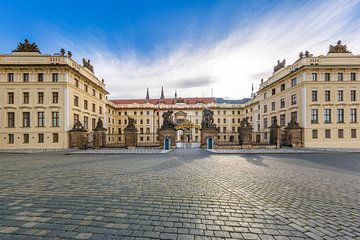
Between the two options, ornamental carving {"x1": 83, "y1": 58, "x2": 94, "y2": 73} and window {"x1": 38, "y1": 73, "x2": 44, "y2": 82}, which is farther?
ornamental carving {"x1": 83, "y1": 58, "x2": 94, "y2": 73}

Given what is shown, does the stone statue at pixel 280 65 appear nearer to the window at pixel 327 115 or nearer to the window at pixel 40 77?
the window at pixel 327 115

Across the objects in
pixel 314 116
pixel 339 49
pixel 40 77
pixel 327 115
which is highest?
pixel 339 49

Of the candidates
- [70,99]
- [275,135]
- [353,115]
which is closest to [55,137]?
[70,99]

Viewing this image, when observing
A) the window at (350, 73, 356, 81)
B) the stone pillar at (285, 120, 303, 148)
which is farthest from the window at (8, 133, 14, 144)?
the window at (350, 73, 356, 81)

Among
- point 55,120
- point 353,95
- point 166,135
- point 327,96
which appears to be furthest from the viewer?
point 327,96

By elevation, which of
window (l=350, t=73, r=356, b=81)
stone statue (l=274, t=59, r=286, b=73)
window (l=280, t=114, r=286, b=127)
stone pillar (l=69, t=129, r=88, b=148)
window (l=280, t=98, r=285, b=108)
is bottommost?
stone pillar (l=69, t=129, r=88, b=148)

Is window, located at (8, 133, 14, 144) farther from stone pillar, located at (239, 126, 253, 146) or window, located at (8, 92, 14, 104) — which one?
stone pillar, located at (239, 126, 253, 146)

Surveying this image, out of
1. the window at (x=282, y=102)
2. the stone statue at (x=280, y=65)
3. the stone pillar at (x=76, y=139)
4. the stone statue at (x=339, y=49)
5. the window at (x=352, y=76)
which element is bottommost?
the stone pillar at (x=76, y=139)

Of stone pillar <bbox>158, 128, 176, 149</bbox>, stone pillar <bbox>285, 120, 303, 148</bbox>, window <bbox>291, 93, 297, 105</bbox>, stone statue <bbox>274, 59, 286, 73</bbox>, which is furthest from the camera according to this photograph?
stone statue <bbox>274, 59, 286, 73</bbox>

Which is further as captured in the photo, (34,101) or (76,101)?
(76,101)

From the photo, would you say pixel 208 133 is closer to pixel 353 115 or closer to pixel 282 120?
pixel 282 120

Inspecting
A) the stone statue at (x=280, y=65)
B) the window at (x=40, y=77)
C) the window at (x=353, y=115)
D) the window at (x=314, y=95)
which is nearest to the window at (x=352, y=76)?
the window at (x=353, y=115)

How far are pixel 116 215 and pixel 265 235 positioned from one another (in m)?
2.94

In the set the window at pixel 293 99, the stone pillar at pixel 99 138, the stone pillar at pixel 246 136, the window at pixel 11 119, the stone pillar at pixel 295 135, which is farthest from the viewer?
the window at pixel 293 99
